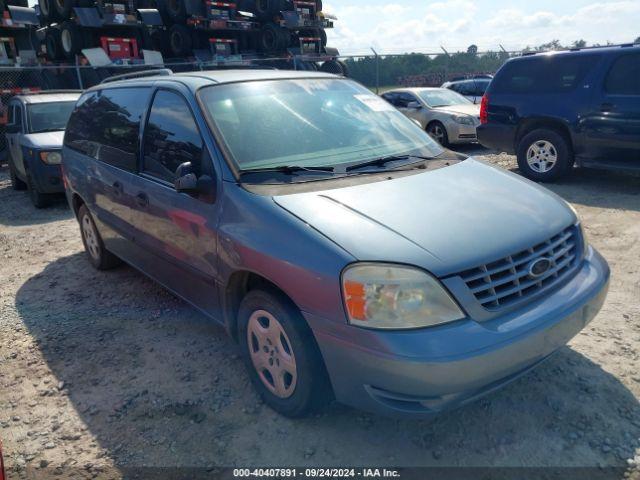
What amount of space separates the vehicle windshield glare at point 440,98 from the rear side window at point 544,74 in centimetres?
376

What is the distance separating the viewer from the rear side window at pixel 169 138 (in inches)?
121

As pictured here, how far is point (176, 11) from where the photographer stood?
14.6 meters

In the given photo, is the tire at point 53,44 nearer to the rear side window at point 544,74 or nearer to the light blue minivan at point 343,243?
the rear side window at point 544,74

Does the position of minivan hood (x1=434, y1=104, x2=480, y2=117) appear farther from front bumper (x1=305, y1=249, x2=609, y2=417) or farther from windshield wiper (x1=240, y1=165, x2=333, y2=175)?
front bumper (x1=305, y1=249, x2=609, y2=417)

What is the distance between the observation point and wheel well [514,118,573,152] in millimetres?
7148

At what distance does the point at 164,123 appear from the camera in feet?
11.1

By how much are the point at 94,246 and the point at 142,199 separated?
1.79 meters

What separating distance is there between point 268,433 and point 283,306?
2.33ft

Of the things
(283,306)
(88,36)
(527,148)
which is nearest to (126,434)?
(283,306)

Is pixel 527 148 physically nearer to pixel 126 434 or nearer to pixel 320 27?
pixel 126 434

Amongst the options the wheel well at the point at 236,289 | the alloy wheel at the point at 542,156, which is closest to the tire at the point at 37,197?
the wheel well at the point at 236,289

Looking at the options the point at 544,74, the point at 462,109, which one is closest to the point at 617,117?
the point at 544,74

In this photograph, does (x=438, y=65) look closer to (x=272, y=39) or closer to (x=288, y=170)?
(x=272, y=39)

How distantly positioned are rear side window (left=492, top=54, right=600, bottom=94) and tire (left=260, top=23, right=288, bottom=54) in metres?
9.19
